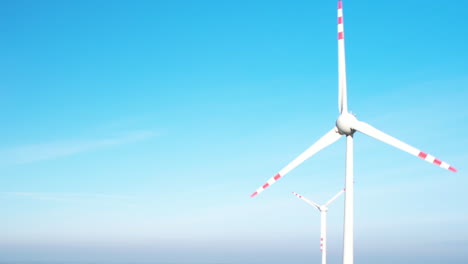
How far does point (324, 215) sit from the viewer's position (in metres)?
111

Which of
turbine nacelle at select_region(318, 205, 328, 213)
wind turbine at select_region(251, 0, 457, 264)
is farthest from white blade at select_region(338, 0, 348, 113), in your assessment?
turbine nacelle at select_region(318, 205, 328, 213)

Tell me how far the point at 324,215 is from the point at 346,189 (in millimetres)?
59545

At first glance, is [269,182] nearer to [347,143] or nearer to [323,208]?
[347,143]

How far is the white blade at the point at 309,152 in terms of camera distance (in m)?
57.0

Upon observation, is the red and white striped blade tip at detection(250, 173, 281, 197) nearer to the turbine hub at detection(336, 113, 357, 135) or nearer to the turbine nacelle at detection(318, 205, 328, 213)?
the turbine hub at detection(336, 113, 357, 135)

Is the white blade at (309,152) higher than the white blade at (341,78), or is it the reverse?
the white blade at (341,78)

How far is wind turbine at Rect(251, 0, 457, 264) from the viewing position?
52938 mm

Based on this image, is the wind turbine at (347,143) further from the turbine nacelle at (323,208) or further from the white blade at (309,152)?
the turbine nacelle at (323,208)

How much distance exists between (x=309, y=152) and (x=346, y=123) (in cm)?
731

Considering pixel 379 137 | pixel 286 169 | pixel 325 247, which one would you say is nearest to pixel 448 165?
pixel 379 137

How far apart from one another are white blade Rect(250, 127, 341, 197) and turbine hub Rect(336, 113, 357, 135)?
4.16 ft

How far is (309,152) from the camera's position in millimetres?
61281

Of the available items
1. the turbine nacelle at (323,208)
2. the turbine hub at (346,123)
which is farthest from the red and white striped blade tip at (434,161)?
the turbine nacelle at (323,208)

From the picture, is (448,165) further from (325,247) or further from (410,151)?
(325,247)
